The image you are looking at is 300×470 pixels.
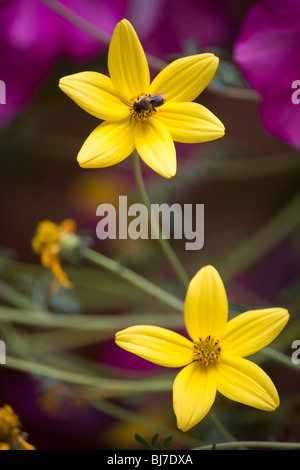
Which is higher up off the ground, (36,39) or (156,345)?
(36,39)

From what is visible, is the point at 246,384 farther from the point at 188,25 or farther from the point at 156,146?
the point at 188,25

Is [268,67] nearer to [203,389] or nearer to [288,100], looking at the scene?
[288,100]

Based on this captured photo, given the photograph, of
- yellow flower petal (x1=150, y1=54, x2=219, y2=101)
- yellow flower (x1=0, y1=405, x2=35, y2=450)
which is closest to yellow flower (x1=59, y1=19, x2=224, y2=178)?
yellow flower petal (x1=150, y1=54, x2=219, y2=101)

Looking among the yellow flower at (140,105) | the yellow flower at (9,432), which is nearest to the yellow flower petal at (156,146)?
the yellow flower at (140,105)

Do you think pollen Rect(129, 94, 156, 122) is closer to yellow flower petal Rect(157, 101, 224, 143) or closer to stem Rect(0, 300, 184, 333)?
yellow flower petal Rect(157, 101, 224, 143)

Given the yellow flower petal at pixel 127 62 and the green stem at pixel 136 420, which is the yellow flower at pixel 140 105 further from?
the green stem at pixel 136 420

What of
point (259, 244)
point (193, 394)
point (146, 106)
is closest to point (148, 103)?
point (146, 106)
